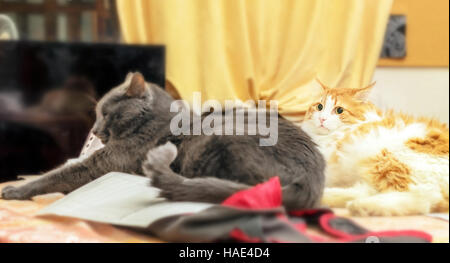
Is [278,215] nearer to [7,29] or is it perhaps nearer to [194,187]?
[194,187]

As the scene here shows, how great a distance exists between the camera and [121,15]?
103 centimetres

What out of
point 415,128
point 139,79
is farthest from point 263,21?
point 415,128

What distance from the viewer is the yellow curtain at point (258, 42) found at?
950 mm

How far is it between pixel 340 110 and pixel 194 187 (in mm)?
356

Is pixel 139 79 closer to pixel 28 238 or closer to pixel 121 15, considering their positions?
pixel 121 15

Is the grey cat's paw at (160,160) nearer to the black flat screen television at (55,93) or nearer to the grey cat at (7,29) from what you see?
the black flat screen television at (55,93)

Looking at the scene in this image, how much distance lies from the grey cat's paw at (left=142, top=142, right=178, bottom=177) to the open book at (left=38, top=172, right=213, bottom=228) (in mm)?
33

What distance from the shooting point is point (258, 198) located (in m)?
0.61

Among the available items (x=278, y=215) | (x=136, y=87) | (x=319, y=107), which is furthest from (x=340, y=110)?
(x=136, y=87)

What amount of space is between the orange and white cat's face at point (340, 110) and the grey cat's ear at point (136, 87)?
41 centimetres

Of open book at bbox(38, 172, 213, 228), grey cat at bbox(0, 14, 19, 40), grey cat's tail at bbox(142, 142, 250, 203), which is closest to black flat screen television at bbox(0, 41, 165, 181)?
grey cat at bbox(0, 14, 19, 40)
